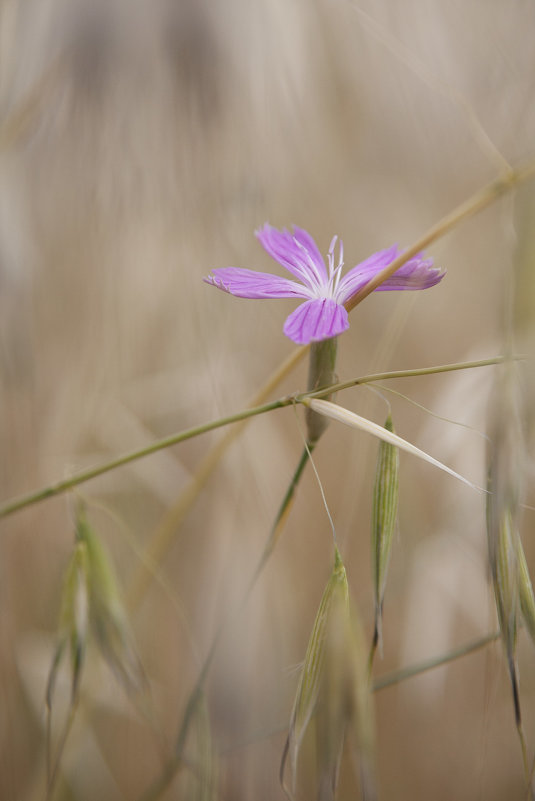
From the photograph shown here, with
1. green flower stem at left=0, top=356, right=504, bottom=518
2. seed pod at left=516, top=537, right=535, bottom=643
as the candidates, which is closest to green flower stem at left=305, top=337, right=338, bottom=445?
green flower stem at left=0, top=356, right=504, bottom=518

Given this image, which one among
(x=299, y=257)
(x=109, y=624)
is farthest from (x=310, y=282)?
(x=109, y=624)

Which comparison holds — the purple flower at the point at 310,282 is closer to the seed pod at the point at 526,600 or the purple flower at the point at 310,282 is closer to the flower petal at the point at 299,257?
the flower petal at the point at 299,257

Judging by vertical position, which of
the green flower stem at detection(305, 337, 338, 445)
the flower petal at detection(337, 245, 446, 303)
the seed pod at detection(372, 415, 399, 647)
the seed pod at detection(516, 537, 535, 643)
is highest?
the flower petal at detection(337, 245, 446, 303)

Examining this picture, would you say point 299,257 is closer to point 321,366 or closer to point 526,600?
point 321,366

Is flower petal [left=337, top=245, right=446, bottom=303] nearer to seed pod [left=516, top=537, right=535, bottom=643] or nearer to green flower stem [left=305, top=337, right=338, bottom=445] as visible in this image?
green flower stem [left=305, top=337, right=338, bottom=445]

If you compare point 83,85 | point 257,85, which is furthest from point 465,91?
point 83,85

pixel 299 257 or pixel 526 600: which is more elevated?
pixel 299 257
